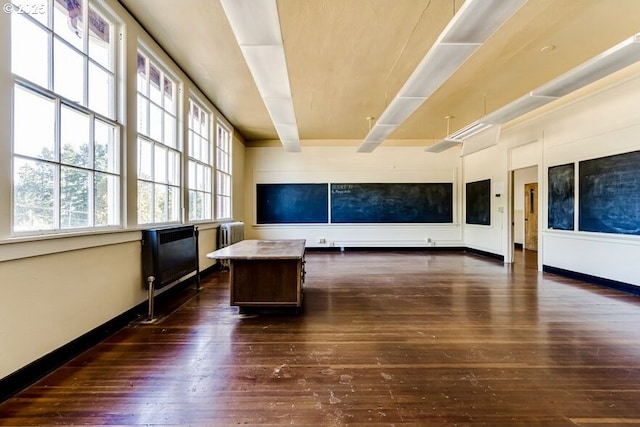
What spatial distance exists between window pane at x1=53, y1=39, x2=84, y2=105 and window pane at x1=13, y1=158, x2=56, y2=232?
2.04ft

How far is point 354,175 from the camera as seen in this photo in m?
8.19

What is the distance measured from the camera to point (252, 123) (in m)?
6.59

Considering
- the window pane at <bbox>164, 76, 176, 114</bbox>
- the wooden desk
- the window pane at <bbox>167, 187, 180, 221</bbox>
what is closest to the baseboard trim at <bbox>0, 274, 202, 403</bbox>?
the wooden desk

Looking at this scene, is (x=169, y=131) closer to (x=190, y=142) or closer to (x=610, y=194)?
(x=190, y=142)

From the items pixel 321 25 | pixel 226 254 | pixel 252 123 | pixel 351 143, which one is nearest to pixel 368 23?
pixel 321 25

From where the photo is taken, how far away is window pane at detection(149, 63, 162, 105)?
3.52 metres

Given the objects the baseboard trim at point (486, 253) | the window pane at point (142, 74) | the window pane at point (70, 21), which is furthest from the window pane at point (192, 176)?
the baseboard trim at point (486, 253)

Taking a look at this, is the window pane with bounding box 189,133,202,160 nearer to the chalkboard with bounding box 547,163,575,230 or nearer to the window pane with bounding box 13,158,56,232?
the window pane with bounding box 13,158,56,232

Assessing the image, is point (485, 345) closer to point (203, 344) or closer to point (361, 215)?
point (203, 344)

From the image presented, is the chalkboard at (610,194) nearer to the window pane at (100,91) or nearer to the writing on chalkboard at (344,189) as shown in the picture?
the writing on chalkboard at (344,189)

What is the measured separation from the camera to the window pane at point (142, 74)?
3297 millimetres

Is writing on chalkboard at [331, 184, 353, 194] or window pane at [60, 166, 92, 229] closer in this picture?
window pane at [60, 166, 92, 229]

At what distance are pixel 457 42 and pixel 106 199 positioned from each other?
11.5 ft

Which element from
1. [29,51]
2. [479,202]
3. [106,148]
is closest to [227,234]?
[106,148]
